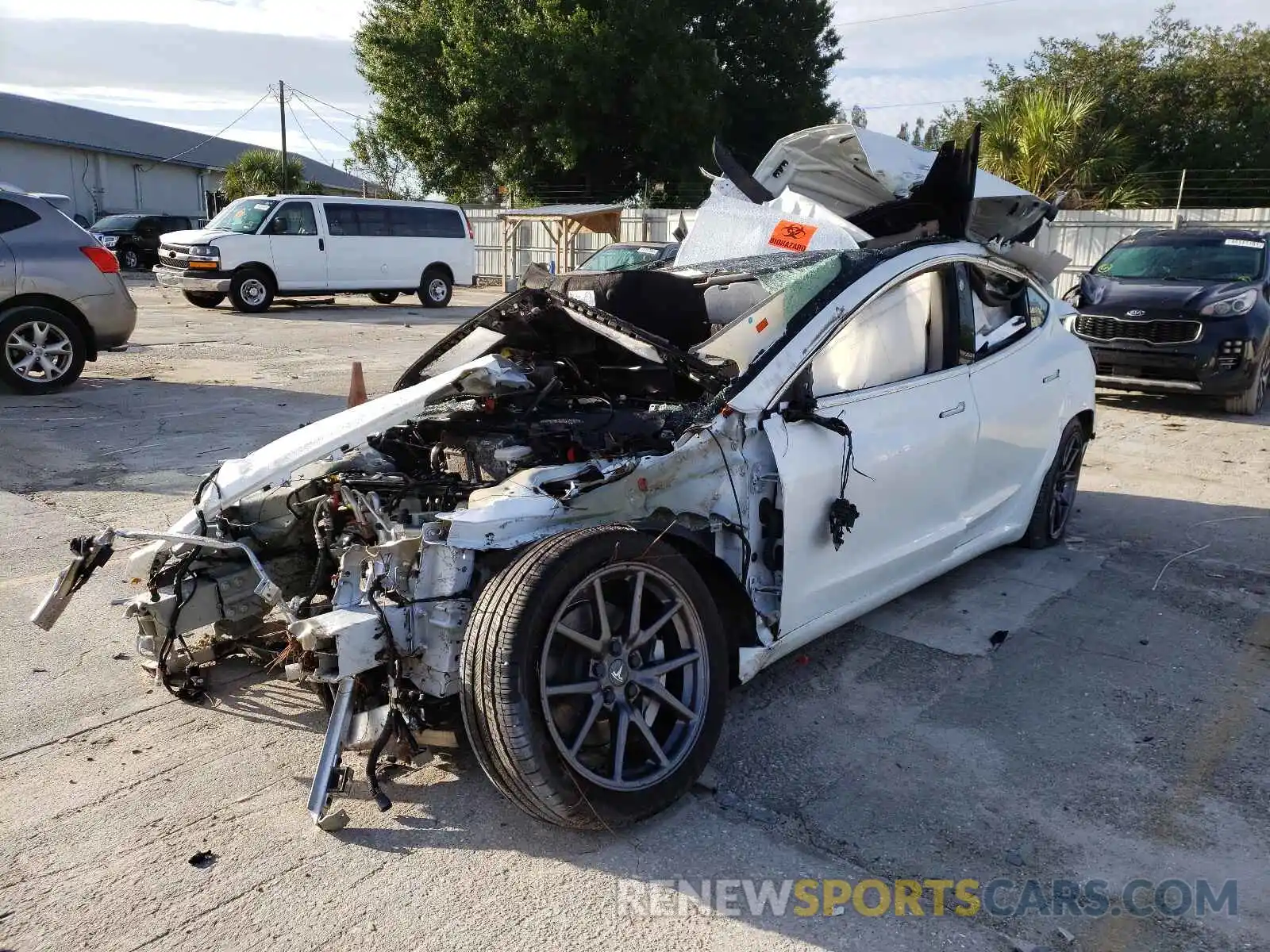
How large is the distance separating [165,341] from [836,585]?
1281 centimetres

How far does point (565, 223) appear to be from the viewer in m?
24.5

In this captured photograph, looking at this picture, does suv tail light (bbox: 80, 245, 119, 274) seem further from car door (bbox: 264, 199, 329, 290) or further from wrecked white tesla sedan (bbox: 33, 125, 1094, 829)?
car door (bbox: 264, 199, 329, 290)

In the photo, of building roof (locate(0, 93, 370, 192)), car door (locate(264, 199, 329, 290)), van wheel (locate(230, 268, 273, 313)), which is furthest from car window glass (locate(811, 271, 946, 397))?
building roof (locate(0, 93, 370, 192))

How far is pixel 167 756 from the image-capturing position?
3.36 m

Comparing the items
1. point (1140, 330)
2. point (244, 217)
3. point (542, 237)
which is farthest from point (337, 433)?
point (542, 237)

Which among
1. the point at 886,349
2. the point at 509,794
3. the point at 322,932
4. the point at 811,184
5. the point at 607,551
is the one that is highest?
the point at 811,184

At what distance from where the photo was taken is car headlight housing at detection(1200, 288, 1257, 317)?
9664 mm

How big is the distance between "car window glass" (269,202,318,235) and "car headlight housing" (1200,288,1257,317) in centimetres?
1482

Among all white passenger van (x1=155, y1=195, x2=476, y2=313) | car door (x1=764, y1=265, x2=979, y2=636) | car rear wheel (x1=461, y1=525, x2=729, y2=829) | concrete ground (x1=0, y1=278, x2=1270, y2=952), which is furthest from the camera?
white passenger van (x1=155, y1=195, x2=476, y2=313)

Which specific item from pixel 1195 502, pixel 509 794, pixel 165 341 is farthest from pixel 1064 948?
pixel 165 341

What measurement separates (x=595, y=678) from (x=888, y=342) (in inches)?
78.8

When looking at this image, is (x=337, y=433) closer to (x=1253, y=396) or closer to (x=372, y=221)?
(x=1253, y=396)

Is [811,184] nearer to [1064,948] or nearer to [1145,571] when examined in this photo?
[1145,571]

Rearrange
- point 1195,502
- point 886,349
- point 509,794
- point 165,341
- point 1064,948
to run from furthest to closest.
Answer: point 165,341 → point 1195,502 → point 886,349 → point 509,794 → point 1064,948
